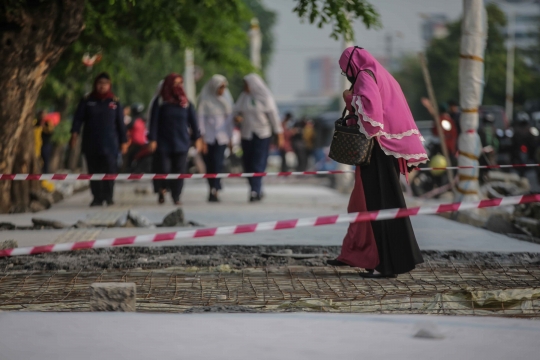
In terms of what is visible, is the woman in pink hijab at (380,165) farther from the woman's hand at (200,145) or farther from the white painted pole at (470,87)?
the woman's hand at (200,145)

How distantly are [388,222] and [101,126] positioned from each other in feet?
27.8

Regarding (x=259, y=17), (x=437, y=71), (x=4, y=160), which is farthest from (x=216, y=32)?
(x=259, y=17)

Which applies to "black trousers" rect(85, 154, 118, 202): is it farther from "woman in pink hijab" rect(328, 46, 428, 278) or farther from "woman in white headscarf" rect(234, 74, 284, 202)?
"woman in pink hijab" rect(328, 46, 428, 278)

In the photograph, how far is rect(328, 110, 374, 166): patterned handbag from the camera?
26.3 feet

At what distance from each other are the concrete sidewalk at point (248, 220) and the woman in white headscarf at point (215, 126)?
582 millimetres

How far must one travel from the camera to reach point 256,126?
1734 centimetres

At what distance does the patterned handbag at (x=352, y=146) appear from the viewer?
26.3 feet

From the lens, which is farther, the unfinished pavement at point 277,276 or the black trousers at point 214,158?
the black trousers at point 214,158

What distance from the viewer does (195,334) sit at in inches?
229

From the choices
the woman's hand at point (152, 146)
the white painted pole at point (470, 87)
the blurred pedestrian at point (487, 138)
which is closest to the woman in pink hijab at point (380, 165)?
the white painted pole at point (470, 87)

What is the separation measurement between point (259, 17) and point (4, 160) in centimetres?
7792

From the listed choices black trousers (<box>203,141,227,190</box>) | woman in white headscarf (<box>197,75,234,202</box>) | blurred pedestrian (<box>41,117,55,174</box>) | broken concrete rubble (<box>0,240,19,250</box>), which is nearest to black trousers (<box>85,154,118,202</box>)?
woman in white headscarf (<box>197,75,234,202</box>)

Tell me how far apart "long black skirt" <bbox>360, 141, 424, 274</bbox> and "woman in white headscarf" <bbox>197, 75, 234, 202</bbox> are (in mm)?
9407

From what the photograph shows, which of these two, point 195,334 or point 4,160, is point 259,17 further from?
point 195,334
